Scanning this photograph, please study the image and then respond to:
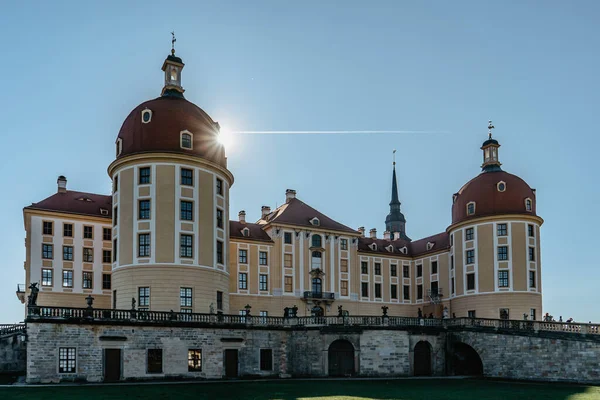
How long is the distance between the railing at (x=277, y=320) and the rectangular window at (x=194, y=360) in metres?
1.76

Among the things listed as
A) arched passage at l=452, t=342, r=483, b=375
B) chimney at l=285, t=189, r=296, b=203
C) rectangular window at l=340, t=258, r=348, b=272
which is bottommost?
arched passage at l=452, t=342, r=483, b=375

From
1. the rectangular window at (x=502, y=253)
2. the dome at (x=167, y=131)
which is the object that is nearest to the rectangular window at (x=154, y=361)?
the dome at (x=167, y=131)

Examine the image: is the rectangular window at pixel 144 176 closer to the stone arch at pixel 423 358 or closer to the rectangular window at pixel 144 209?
the rectangular window at pixel 144 209

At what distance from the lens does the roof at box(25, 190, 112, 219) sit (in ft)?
184

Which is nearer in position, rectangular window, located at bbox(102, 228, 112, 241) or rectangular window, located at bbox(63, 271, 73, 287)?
rectangular window, located at bbox(63, 271, 73, 287)

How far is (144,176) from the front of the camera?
47.9 m

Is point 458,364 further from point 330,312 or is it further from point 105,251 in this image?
point 105,251

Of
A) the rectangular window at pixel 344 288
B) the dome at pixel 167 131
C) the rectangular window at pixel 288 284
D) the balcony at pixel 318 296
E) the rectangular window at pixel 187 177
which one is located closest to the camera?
the rectangular window at pixel 187 177

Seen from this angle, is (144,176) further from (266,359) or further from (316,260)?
(316,260)

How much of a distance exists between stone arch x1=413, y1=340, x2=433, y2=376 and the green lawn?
8096 mm

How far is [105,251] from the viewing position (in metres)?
57.3

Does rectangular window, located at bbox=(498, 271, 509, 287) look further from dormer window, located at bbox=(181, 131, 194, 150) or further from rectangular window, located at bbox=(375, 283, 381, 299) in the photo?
dormer window, located at bbox=(181, 131, 194, 150)

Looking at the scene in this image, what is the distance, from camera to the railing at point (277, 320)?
3844 cm

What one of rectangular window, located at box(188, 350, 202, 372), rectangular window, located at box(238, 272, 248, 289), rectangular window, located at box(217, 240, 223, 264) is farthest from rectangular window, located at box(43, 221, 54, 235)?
rectangular window, located at box(188, 350, 202, 372)
